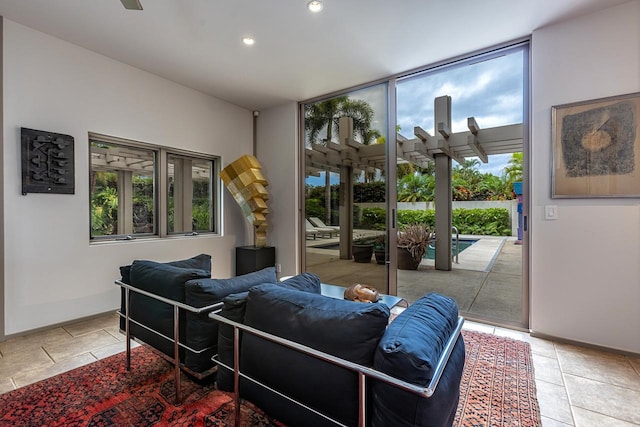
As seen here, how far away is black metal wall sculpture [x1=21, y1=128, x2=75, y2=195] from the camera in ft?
8.73

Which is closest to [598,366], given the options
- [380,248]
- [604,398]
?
[604,398]

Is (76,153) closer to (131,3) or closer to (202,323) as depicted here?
(131,3)

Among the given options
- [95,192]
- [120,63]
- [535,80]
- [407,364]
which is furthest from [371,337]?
[120,63]

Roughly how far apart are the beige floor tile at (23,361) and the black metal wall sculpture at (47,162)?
1368mm

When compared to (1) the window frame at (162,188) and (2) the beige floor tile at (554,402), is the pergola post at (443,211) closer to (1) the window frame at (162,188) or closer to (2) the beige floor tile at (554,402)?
(2) the beige floor tile at (554,402)

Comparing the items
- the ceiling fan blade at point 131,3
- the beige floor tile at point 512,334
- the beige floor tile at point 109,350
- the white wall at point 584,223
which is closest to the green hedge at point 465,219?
the white wall at point 584,223

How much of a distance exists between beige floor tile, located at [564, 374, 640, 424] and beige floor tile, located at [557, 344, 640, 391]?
9 centimetres

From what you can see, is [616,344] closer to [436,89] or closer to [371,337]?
[371,337]

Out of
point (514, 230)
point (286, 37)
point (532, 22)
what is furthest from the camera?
point (514, 230)

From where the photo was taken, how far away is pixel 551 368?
7.09 ft

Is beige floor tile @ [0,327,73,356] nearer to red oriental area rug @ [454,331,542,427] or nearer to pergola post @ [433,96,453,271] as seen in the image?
red oriental area rug @ [454,331,542,427]

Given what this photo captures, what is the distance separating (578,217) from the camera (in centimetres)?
253

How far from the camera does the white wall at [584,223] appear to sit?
235 cm

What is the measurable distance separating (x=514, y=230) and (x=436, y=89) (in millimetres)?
1902
